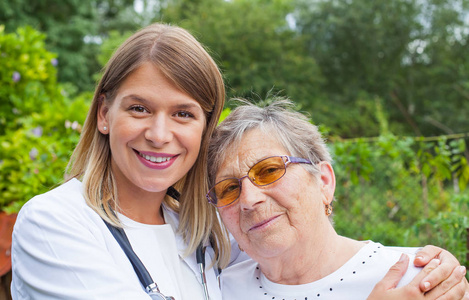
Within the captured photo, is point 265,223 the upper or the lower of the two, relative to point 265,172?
lower

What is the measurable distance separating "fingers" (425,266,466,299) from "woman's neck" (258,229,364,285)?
0.43 m

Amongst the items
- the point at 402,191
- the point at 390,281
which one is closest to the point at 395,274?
the point at 390,281

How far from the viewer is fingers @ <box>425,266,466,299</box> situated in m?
1.86

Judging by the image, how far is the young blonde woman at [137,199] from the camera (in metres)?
1.71

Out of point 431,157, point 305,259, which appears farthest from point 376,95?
point 305,259

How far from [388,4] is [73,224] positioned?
30.3 meters

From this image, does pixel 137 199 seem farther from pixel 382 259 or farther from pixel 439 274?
pixel 439 274

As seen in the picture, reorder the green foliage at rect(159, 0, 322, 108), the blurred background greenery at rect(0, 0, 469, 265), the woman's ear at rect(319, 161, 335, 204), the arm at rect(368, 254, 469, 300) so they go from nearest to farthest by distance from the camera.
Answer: the arm at rect(368, 254, 469, 300) < the woman's ear at rect(319, 161, 335, 204) < the blurred background greenery at rect(0, 0, 469, 265) < the green foliage at rect(159, 0, 322, 108)

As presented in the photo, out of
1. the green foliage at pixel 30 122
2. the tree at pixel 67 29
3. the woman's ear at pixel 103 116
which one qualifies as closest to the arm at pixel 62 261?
the woman's ear at pixel 103 116

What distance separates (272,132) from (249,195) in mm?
342

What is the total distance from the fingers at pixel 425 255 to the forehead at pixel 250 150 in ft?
2.48

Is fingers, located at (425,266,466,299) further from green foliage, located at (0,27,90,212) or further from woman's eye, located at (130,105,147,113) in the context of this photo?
green foliage, located at (0,27,90,212)

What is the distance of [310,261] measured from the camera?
2.20 metres

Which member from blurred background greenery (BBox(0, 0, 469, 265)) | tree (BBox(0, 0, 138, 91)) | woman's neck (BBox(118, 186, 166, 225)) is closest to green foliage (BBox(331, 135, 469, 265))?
blurred background greenery (BBox(0, 0, 469, 265))
